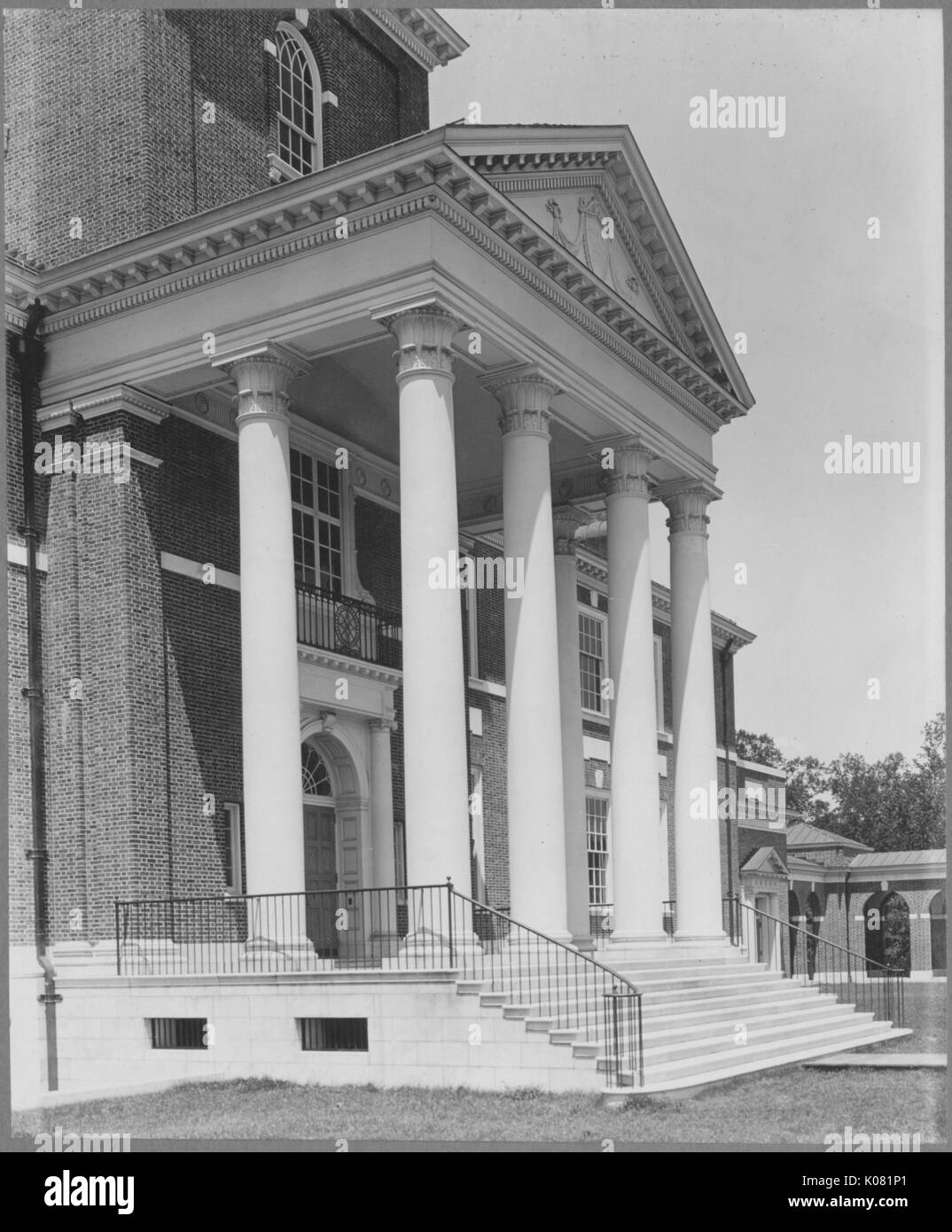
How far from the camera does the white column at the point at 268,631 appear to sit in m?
19.9

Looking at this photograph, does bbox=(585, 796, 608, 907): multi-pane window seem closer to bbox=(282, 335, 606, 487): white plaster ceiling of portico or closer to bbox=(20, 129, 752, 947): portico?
bbox=(20, 129, 752, 947): portico

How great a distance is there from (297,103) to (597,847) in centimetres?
1762

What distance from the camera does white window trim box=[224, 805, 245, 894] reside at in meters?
23.0

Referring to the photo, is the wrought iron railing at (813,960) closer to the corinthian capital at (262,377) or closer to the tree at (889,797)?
the corinthian capital at (262,377)

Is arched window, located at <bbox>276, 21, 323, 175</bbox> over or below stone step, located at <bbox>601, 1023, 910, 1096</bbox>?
over

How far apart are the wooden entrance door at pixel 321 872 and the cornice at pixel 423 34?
1506 centimetres

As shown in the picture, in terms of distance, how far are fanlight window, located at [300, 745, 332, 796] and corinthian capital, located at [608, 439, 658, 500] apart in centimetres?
639

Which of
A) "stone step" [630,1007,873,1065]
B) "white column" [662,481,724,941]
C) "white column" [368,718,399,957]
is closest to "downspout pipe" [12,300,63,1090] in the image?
"white column" [368,718,399,957]

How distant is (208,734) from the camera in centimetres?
2289

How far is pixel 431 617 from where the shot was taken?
19.1 metres

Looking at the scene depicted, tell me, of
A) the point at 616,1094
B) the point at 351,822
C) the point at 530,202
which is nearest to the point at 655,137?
the point at 530,202

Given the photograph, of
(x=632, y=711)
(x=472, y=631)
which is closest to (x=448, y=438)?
(x=632, y=711)

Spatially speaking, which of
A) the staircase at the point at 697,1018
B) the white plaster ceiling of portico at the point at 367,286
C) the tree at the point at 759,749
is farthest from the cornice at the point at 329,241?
the tree at the point at 759,749

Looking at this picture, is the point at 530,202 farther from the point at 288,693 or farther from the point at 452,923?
the point at 452,923
